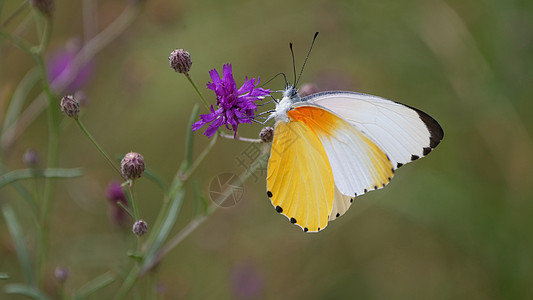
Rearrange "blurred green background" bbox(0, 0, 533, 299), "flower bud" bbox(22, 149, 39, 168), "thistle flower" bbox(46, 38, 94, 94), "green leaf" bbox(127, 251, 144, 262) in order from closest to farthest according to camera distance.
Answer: "green leaf" bbox(127, 251, 144, 262) → "flower bud" bbox(22, 149, 39, 168) → "thistle flower" bbox(46, 38, 94, 94) → "blurred green background" bbox(0, 0, 533, 299)

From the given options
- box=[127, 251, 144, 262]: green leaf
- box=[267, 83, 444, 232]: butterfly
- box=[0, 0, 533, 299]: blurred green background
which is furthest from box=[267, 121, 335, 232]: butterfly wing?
box=[0, 0, 533, 299]: blurred green background

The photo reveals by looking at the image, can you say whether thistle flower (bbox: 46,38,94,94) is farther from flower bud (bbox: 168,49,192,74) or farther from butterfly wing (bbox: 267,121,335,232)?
butterfly wing (bbox: 267,121,335,232)

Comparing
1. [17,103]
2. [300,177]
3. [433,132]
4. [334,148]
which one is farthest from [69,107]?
[433,132]

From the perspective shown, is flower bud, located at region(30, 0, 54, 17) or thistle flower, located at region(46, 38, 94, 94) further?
thistle flower, located at region(46, 38, 94, 94)

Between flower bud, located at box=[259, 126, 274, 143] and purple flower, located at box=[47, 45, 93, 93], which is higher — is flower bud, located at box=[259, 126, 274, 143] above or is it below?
below

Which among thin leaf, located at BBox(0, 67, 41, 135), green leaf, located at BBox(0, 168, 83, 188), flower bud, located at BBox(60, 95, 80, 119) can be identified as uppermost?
thin leaf, located at BBox(0, 67, 41, 135)

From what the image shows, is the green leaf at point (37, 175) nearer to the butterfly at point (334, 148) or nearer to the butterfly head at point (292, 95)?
the butterfly at point (334, 148)

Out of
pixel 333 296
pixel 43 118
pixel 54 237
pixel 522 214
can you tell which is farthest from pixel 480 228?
pixel 43 118
